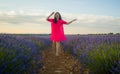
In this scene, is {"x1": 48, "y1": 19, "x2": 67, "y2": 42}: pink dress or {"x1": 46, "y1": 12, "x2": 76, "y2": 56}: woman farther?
{"x1": 48, "y1": 19, "x2": 67, "y2": 42}: pink dress

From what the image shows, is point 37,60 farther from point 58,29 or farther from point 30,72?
point 58,29

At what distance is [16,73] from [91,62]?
194 cm

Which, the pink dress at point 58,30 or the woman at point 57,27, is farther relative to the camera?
the pink dress at point 58,30

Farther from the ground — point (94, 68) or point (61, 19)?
point (61, 19)

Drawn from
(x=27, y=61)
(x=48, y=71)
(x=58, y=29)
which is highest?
(x=58, y=29)

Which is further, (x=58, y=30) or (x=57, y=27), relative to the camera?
(x=58, y=30)

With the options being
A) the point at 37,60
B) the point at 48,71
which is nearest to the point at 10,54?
the point at 37,60

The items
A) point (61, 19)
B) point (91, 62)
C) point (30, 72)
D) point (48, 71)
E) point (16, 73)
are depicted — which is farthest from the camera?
point (61, 19)

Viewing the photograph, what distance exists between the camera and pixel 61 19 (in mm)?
10602

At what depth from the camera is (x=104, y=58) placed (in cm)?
511

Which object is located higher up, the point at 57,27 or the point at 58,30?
the point at 57,27

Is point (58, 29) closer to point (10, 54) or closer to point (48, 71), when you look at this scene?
point (48, 71)

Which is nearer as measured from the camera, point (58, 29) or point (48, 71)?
point (48, 71)

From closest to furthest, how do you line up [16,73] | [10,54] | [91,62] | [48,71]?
1. [16,73]
2. [10,54]
3. [91,62]
4. [48,71]
